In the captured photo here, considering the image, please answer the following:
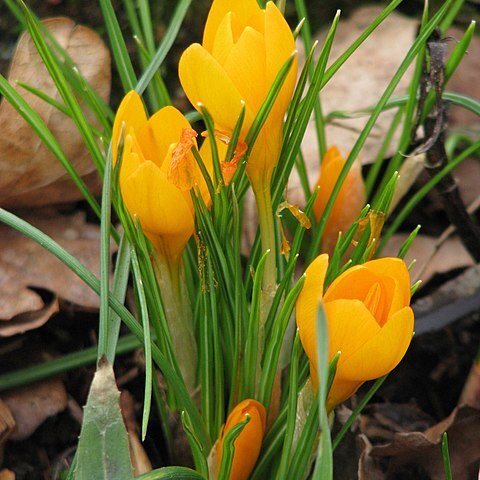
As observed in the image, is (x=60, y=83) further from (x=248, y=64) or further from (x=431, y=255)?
(x=431, y=255)

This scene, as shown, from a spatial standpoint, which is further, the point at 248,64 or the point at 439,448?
the point at 439,448

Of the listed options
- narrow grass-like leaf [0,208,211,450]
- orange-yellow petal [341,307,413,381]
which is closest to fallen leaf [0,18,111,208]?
narrow grass-like leaf [0,208,211,450]

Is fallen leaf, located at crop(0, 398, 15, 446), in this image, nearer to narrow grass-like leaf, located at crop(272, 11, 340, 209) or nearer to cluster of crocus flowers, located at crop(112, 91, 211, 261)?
cluster of crocus flowers, located at crop(112, 91, 211, 261)

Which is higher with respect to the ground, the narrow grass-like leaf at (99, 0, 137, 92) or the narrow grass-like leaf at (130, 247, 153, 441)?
the narrow grass-like leaf at (99, 0, 137, 92)

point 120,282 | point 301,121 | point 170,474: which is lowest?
point 170,474

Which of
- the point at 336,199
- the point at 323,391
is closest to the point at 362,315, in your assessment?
the point at 323,391

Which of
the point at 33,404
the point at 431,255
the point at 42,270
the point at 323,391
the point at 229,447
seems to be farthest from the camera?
the point at 431,255

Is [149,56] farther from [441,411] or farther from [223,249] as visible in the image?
[441,411]
